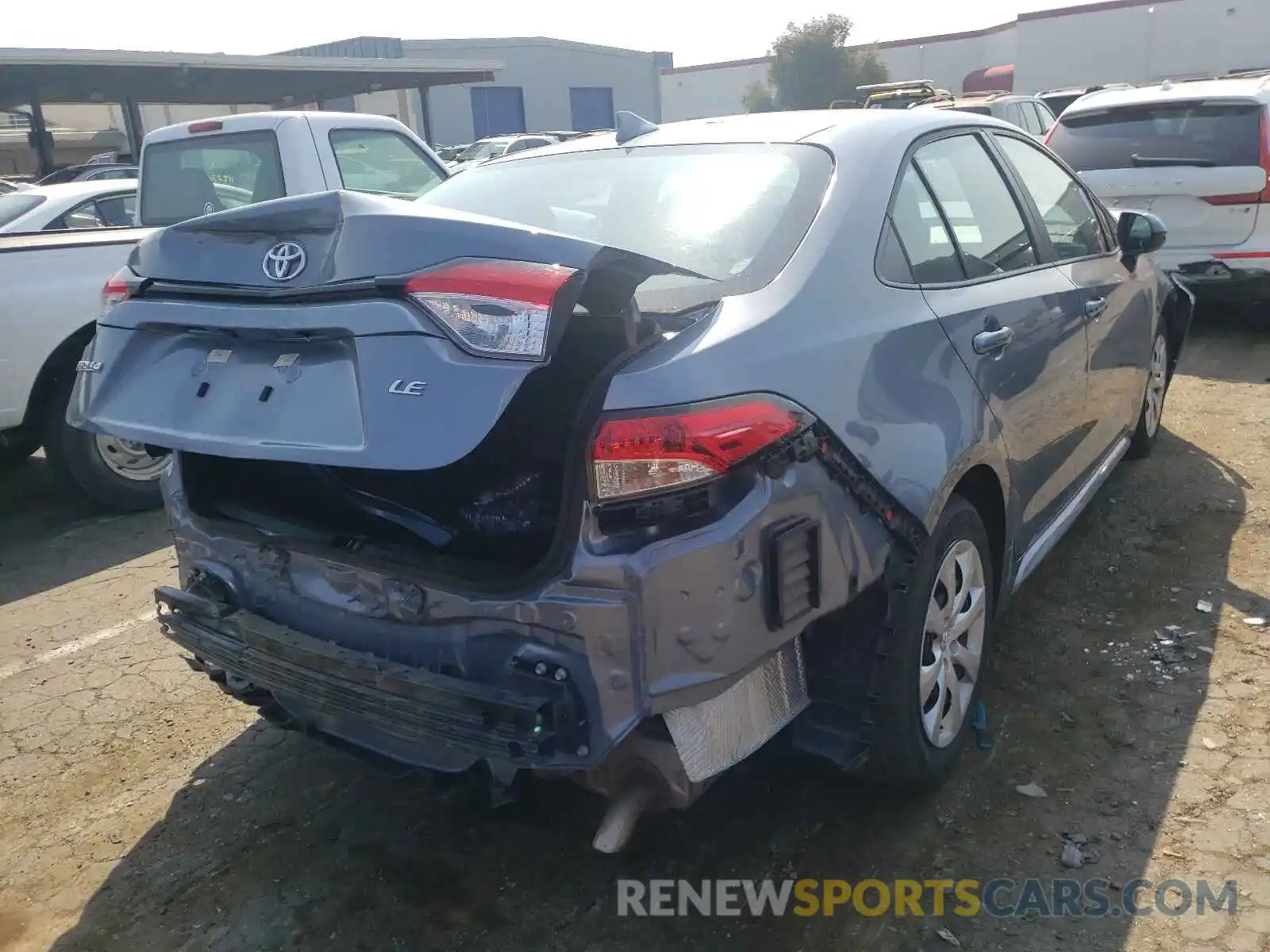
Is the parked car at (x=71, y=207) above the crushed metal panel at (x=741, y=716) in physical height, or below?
above

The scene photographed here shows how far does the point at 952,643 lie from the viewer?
9.18ft

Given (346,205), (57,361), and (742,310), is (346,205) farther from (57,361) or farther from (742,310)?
(57,361)

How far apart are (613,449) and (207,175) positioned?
6.08 metres

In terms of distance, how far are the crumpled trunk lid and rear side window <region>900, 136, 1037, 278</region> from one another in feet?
4.27

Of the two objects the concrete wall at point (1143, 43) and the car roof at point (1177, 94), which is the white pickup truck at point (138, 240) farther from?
the concrete wall at point (1143, 43)

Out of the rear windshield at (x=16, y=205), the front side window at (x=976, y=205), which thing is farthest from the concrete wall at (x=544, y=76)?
the front side window at (x=976, y=205)

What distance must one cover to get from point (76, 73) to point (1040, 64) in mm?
33081

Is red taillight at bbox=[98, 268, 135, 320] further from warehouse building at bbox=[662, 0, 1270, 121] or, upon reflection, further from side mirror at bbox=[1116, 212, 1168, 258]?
warehouse building at bbox=[662, 0, 1270, 121]

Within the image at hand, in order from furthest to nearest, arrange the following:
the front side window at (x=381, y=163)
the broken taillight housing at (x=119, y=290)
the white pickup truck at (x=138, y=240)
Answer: the front side window at (x=381, y=163) < the white pickup truck at (x=138, y=240) < the broken taillight housing at (x=119, y=290)

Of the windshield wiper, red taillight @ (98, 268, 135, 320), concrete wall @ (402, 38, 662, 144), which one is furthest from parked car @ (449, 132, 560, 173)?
red taillight @ (98, 268, 135, 320)

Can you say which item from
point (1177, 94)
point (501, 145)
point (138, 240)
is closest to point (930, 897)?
point (138, 240)

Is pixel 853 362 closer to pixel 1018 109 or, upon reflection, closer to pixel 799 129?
pixel 799 129

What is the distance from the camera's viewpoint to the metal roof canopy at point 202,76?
15.3 meters

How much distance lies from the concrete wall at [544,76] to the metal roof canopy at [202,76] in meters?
18.5
